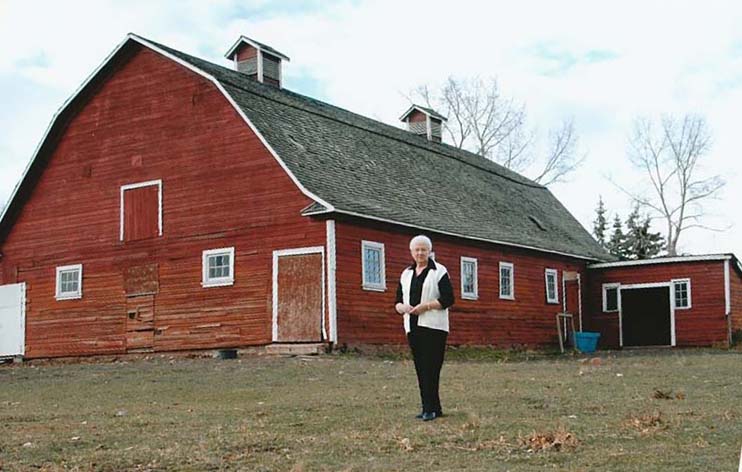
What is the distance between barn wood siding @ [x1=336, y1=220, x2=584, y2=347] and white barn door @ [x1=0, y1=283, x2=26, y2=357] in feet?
33.4

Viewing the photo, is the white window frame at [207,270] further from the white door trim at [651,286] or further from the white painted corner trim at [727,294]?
the white painted corner trim at [727,294]

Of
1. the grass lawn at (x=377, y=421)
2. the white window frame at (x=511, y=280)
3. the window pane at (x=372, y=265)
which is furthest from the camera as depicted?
the white window frame at (x=511, y=280)

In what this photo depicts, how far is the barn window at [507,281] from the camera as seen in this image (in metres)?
30.9

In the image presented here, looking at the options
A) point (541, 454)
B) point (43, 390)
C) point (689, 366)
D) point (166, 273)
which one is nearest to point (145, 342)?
point (166, 273)

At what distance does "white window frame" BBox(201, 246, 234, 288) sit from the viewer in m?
25.2

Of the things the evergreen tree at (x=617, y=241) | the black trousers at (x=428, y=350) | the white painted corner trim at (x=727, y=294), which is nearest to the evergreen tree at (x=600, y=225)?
the evergreen tree at (x=617, y=241)

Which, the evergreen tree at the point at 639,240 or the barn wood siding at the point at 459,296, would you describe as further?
the evergreen tree at the point at 639,240

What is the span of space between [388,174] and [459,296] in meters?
3.86

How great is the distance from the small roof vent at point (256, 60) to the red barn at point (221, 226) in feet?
0.18

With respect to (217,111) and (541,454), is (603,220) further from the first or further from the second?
(541,454)

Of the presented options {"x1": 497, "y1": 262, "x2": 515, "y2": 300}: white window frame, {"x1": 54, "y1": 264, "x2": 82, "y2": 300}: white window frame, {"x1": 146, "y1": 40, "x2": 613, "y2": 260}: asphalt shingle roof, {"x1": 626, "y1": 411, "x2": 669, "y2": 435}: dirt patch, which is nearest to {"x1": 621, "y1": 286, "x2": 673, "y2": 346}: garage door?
{"x1": 146, "y1": 40, "x2": 613, "y2": 260}: asphalt shingle roof

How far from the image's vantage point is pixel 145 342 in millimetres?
26328

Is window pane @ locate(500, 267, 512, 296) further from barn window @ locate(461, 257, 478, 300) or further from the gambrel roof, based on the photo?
barn window @ locate(461, 257, 478, 300)

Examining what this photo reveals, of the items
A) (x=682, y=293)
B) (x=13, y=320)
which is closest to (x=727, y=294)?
(x=682, y=293)
